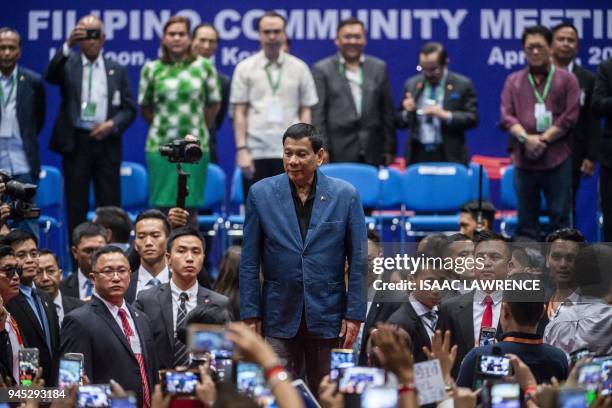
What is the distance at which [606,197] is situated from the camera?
1134 centimetres

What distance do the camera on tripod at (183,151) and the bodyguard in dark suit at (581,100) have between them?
13.8ft

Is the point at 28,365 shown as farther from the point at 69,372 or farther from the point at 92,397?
the point at 92,397

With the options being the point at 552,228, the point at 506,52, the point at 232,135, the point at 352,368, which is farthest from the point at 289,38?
the point at 352,368

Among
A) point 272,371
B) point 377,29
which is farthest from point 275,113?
point 272,371

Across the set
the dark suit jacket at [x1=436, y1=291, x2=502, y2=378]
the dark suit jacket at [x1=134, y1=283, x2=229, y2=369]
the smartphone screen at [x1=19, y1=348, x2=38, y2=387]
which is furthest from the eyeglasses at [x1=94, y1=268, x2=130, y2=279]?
the dark suit jacket at [x1=436, y1=291, x2=502, y2=378]

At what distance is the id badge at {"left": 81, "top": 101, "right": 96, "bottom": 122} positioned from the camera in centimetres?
1204

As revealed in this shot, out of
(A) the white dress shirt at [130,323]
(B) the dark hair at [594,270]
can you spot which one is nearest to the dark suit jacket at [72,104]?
(A) the white dress shirt at [130,323]

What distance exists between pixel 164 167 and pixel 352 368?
20.8 ft

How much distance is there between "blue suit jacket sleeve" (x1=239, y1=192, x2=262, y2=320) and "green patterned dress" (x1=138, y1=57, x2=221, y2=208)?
4027mm

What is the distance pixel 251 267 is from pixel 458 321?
1.24 metres

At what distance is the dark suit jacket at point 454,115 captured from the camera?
41.6 ft

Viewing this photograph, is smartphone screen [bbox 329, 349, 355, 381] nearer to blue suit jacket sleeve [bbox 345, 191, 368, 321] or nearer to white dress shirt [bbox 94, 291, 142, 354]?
blue suit jacket sleeve [bbox 345, 191, 368, 321]

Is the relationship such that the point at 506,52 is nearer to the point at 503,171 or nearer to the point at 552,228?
the point at 503,171

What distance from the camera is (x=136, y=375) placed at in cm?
778
